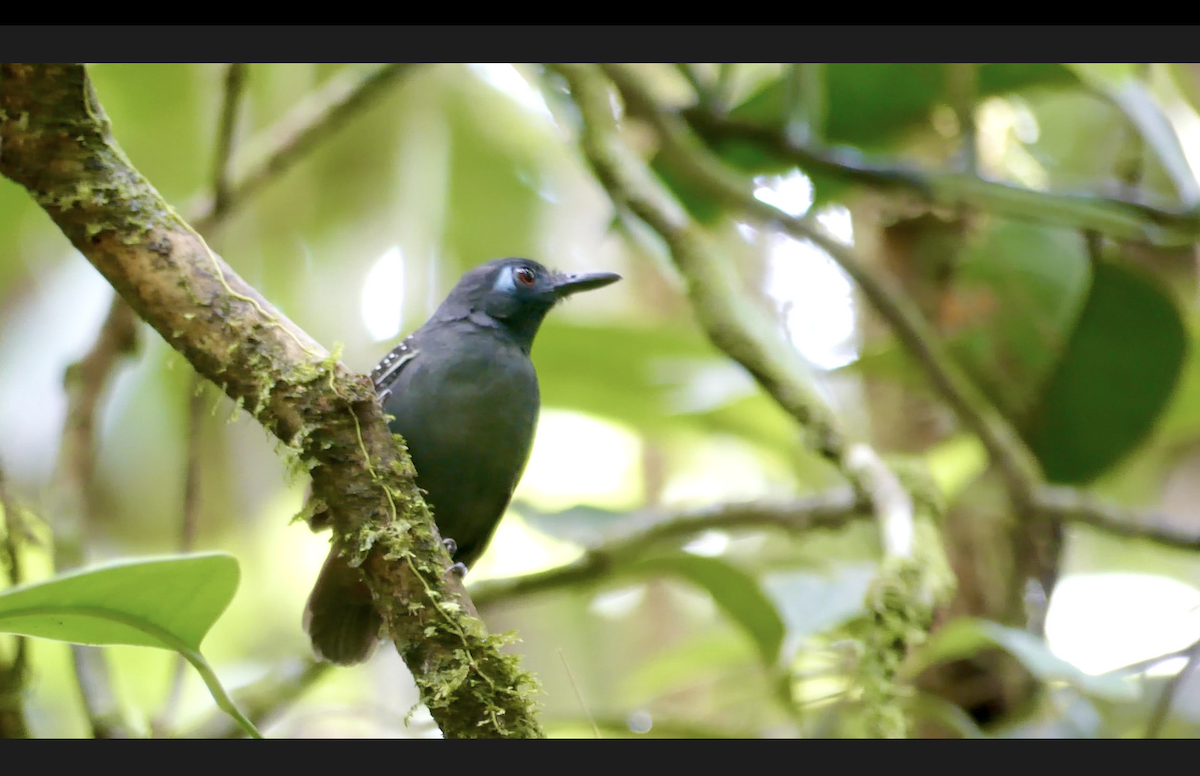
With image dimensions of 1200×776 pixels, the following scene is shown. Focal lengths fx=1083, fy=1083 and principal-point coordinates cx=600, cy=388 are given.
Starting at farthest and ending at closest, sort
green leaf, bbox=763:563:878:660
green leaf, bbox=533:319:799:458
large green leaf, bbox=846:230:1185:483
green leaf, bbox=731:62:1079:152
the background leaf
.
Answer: green leaf, bbox=533:319:799:458, green leaf, bbox=731:62:1079:152, large green leaf, bbox=846:230:1185:483, green leaf, bbox=763:563:878:660, the background leaf

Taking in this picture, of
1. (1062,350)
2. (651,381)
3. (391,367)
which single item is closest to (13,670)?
(391,367)

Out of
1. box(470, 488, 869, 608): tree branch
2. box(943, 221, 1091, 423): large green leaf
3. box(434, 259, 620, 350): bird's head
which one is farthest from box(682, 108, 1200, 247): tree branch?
box(434, 259, 620, 350): bird's head

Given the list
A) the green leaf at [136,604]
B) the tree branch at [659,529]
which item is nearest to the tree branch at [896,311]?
the tree branch at [659,529]

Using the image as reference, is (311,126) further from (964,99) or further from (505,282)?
(964,99)

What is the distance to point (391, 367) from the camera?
2.49 metres

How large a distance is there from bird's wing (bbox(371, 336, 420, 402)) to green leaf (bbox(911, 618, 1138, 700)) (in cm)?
159

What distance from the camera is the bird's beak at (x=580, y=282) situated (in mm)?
2711

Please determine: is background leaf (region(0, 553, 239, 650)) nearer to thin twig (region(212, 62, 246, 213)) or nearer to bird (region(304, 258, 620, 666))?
bird (region(304, 258, 620, 666))

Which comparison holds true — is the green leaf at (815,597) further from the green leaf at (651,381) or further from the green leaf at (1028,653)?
the green leaf at (651,381)

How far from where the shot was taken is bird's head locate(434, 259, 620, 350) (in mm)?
2646

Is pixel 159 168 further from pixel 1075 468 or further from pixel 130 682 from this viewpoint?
pixel 1075 468

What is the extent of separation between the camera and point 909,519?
7.98 ft

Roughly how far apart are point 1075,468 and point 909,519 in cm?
148

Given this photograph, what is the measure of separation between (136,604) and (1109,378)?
299 cm
